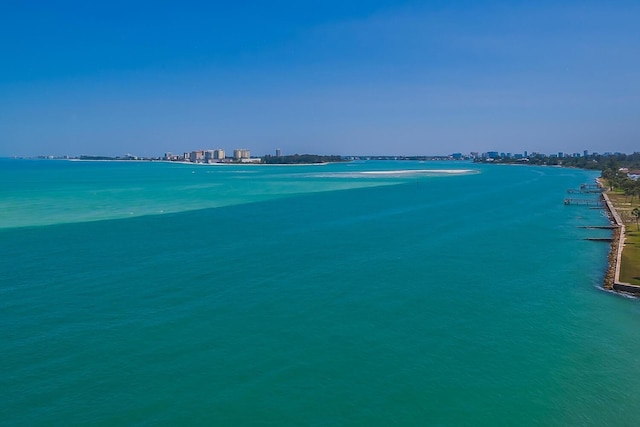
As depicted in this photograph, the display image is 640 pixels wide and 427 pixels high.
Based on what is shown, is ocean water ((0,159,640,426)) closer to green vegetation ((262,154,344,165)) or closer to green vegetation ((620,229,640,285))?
green vegetation ((620,229,640,285))

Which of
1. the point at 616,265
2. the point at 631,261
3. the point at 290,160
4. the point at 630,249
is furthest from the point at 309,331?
the point at 290,160

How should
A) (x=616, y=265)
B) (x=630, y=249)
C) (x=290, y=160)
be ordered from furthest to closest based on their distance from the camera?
1. (x=290, y=160)
2. (x=630, y=249)
3. (x=616, y=265)

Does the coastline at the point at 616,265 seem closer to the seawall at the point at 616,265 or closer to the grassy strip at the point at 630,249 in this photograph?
the seawall at the point at 616,265

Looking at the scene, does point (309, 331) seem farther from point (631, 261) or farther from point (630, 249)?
point (630, 249)

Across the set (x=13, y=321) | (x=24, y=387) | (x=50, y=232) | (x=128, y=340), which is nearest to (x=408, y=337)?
(x=128, y=340)

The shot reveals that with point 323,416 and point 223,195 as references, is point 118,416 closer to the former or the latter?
point 323,416

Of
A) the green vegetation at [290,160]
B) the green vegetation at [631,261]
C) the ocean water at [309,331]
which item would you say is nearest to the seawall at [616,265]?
the green vegetation at [631,261]

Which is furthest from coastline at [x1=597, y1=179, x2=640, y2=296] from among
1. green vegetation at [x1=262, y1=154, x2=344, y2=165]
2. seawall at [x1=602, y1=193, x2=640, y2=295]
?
green vegetation at [x1=262, y1=154, x2=344, y2=165]

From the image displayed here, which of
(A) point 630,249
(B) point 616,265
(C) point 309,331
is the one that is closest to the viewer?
(C) point 309,331
